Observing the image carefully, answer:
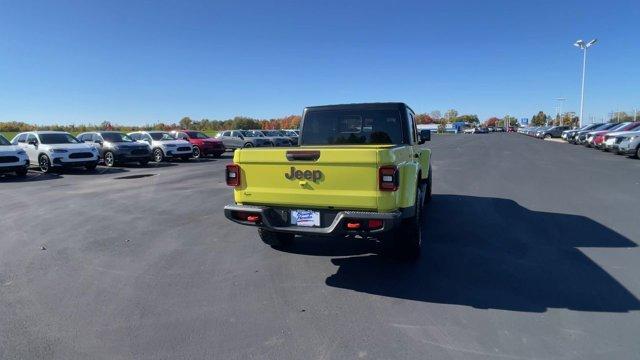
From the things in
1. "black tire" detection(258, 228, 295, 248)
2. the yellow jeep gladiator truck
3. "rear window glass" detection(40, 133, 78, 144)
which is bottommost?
"black tire" detection(258, 228, 295, 248)

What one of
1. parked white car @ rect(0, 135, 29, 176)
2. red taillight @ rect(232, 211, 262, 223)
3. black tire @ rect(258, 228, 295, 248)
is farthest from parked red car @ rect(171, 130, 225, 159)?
red taillight @ rect(232, 211, 262, 223)

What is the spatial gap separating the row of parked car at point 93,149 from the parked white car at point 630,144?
2171 centimetres

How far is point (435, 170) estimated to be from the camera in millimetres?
15688

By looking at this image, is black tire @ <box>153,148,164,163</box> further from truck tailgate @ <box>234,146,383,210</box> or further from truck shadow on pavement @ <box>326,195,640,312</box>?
truck tailgate @ <box>234,146,383,210</box>

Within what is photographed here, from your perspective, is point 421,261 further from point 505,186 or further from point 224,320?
point 505,186

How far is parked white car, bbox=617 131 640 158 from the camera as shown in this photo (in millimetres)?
19406

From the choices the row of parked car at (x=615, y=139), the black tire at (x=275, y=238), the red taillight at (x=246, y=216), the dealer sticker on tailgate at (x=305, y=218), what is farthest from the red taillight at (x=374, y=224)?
the row of parked car at (x=615, y=139)

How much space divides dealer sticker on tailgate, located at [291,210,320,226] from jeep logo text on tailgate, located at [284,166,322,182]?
0.37 m

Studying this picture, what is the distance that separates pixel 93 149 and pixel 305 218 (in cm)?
1607

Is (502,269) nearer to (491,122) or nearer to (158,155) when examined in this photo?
(158,155)

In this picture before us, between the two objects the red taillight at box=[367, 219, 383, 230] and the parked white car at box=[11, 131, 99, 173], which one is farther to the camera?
the parked white car at box=[11, 131, 99, 173]

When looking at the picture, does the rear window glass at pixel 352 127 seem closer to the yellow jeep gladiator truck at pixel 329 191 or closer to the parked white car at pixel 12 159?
the yellow jeep gladiator truck at pixel 329 191

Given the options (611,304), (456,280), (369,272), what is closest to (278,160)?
(369,272)

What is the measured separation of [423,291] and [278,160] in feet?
6.96
